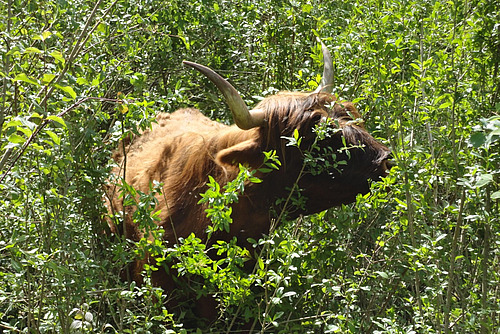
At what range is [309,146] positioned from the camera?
4.39 meters

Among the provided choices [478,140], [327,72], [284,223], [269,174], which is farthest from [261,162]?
[478,140]

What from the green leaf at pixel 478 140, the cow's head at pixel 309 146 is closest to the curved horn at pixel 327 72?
the cow's head at pixel 309 146

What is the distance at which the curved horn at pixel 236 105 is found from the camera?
13.8 feet

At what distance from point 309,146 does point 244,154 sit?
43cm

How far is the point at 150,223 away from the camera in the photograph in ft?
11.8

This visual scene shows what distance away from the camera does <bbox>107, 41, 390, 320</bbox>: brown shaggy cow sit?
4293 mm

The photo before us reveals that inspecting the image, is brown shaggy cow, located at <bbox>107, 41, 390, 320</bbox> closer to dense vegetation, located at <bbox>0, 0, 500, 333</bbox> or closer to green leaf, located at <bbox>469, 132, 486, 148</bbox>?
dense vegetation, located at <bbox>0, 0, 500, 333</bbox>

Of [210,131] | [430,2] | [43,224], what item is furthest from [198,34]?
[43,224]

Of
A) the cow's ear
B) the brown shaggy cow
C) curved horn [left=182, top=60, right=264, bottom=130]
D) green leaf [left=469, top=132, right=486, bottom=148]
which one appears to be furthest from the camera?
the cow's ear

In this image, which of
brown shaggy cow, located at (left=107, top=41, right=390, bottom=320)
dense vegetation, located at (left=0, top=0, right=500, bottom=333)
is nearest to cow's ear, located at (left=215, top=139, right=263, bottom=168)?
brown shaggy cow, located at (left=107, top=41, right=390, bottom=320)

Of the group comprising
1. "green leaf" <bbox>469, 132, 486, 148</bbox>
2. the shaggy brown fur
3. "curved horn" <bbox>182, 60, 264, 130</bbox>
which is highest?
"green leaf" <bbox>469, 132, 486, 148</bbox>

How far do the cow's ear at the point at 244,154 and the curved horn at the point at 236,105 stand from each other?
0.40ft

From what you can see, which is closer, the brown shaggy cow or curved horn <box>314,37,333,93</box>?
the brown shaggy cow

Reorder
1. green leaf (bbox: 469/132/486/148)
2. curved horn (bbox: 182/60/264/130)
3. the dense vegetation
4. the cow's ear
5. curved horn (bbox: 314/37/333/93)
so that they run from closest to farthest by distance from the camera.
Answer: green leaf (bbox: 469/132/486/148) < the dense vegetation < curved horn (bbox: 182/60/264/130) < the cow's ear < curved horn (bbox: 314/37/333/93)
